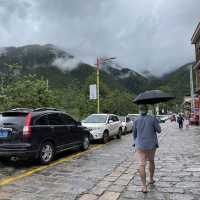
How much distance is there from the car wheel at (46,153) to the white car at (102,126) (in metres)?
6.12

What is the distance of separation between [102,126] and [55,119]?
20.1 ft

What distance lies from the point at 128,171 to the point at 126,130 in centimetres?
1711

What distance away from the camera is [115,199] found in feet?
21.4

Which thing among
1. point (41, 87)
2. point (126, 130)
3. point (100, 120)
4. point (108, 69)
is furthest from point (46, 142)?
point (108, 69)

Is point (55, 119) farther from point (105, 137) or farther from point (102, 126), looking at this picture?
point (105, 137)

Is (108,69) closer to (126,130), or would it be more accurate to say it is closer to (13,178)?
(126,130)

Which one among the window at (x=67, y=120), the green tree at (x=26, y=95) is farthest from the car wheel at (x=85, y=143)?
the green tree at (x=26, y=95)

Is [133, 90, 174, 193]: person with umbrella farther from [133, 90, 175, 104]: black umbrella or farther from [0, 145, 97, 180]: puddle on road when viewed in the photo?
[0, 145, 97, 180]: puddle on road

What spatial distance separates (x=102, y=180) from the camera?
820cm

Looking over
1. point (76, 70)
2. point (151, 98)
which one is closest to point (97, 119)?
point (151, 98)

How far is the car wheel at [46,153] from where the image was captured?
1040 centimetres

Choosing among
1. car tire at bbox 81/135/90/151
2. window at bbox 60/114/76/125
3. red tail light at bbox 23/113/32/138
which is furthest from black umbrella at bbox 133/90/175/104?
car tire at bbox 81/135/90/151

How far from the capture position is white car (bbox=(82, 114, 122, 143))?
17062mm

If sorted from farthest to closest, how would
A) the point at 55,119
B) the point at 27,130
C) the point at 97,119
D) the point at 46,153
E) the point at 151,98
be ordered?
the point at 97,119, the point at 55,119, the point at 46,153, the point at 27,130, the point at 151,98
